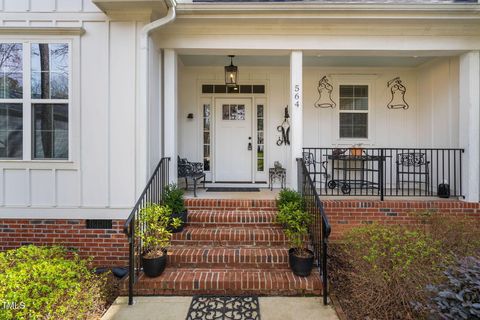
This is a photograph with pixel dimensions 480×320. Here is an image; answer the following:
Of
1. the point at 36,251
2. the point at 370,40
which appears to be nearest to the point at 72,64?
the point at 36,251

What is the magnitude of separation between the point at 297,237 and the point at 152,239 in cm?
190

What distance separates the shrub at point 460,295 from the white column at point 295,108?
109 inches

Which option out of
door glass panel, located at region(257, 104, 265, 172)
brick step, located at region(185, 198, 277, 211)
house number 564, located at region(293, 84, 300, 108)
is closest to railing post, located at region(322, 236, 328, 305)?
brick step, located at region(185, 198, 277, 211)

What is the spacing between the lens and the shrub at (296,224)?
11.6 ft

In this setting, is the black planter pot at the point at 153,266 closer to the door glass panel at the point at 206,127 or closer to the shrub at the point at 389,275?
the shrub at the point at 389,275

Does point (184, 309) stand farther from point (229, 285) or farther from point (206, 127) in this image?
point (206, 127)

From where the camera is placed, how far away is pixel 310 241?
3.93 m

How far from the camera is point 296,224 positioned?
142 inches

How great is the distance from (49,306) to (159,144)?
2.82 meters

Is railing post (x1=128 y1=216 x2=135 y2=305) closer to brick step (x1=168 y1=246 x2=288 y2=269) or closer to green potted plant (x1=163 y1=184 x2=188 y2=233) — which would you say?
brick step (x1=168 y1=246 x2=288 y2=269)

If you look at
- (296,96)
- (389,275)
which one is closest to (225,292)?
(389,275)

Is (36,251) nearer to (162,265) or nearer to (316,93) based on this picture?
(162,265)

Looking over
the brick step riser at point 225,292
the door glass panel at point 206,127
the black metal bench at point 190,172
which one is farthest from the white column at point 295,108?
the door glass panel at point 206,127

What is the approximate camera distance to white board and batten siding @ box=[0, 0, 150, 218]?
4.25 metres
